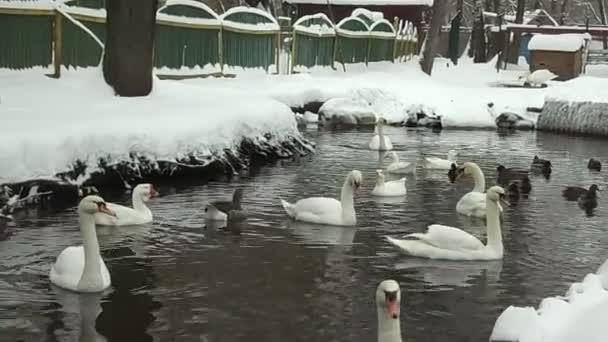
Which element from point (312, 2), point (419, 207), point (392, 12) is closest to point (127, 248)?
point (419, 207)

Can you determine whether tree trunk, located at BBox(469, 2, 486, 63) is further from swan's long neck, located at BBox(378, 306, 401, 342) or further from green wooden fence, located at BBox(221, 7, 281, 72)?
swan's long neck, located at BBox(378, 306, 401, 342)

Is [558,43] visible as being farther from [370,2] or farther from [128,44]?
[128,44]

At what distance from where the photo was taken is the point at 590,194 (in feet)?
48.6

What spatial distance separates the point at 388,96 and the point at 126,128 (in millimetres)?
16409

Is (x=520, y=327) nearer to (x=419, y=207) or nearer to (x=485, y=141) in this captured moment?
(x=419, y=207)

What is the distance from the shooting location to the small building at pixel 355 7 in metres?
53.6

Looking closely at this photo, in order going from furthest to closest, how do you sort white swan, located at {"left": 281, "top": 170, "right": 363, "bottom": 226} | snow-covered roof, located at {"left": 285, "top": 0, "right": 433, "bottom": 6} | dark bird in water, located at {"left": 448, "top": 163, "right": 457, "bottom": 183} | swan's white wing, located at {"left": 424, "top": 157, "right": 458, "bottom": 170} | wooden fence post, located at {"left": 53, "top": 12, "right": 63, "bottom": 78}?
1. snow-covered roof, located at {"left": 285, "top": 0, "right": 433, "bottom": 6}
2. wooden fence post, located at {"left": 53, "top": 12, "right": 63, "bottom": 78}
3. swan's white wing, located at {"left": 424, "top": 157, "right": 458, "bottom": 170}
4. dark bird in water, located at {"left": 448, "top": 163, "right": 457, "bottom": 183}
5. white swan, located at {"left": 281, "top": 170, "right": 363, "bottom": 226}

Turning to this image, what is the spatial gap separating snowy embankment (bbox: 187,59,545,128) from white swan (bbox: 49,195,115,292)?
54.8 ft

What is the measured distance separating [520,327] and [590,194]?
8.22m

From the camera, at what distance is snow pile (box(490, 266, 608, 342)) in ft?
21.4

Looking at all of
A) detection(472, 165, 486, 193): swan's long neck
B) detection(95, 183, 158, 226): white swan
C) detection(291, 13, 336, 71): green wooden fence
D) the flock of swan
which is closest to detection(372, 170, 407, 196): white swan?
the flock of swan

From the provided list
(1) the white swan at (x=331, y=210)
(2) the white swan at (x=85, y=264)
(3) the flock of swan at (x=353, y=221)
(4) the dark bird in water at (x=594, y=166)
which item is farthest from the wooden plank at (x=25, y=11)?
(4) the dark bird in water at (x=594, y=166)

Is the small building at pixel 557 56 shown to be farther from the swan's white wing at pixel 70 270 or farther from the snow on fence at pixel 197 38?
the swan's white wing at pixel 70 270

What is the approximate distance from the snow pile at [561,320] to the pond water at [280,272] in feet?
2.33
